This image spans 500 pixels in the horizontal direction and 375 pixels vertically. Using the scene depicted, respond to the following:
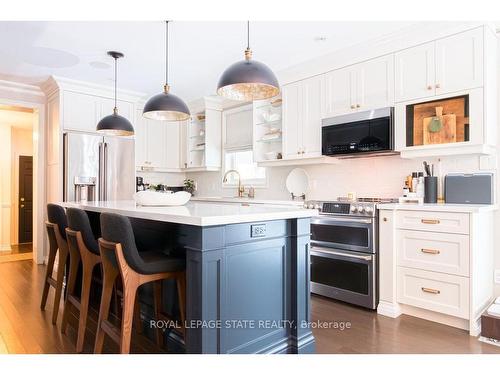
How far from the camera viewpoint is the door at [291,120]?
421 centimetres

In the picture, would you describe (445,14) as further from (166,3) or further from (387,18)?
(166,3)

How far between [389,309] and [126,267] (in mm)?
2298

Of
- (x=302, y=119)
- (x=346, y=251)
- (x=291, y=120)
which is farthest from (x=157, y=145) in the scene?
(x=346, y=251)

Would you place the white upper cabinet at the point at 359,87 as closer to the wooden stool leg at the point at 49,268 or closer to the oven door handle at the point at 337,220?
the oven door handle at the point at 337,220

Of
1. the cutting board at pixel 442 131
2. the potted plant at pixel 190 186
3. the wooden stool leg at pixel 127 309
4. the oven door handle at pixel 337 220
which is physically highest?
the cutting board at pixel 442 131

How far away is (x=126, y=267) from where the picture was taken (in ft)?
6.08

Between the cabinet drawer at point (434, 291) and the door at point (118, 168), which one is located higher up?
the door at point (118, 168)

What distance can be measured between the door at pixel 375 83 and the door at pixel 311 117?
20.2 inches

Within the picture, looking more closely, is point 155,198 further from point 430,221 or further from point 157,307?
point 430,221

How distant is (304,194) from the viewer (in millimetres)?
4613

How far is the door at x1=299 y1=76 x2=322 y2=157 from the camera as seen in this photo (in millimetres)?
3984

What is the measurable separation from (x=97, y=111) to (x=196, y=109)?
1.60m

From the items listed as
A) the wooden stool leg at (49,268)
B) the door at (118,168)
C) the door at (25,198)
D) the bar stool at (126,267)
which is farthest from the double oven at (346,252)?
the door at (25,198)

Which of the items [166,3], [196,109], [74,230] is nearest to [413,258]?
[74,230]
